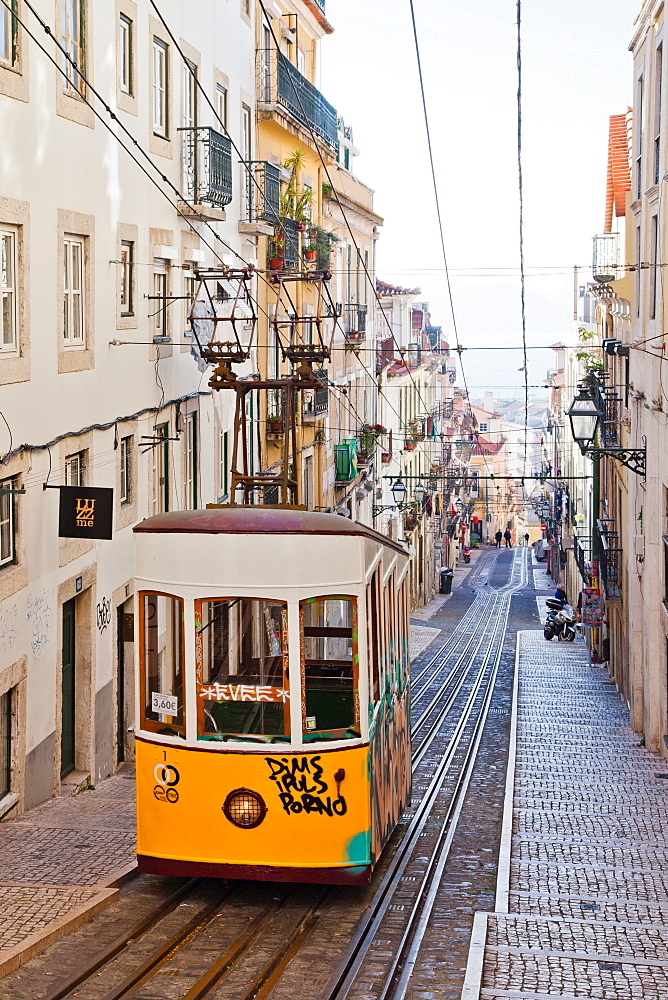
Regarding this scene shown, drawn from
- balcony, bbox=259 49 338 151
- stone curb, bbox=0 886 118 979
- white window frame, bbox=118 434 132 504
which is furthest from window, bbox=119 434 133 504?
balcony, bbox=259 49 338 151

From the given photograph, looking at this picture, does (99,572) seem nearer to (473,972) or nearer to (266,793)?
(266,793)

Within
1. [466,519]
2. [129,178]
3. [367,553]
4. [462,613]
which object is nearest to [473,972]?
[367,553]

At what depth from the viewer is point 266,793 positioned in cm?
904

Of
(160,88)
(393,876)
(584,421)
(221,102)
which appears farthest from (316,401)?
(393,876)

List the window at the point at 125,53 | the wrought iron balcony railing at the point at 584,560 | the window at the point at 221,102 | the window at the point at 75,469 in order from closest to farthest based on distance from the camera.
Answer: the window at the point at 75,469, the window at the point at 125,53, the window at the point at 221,102, the wrought iron balcony railing at the point at 584,560

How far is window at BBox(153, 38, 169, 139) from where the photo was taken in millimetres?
18016

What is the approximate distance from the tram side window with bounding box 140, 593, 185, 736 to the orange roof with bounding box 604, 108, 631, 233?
84.3ft

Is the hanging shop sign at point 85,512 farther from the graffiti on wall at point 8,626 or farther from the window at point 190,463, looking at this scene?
the window at point 190,463

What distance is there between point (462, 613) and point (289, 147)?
27882mm

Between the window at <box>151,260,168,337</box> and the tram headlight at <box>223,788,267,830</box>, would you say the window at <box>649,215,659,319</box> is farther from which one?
the tram headlight at <box>223,788,267,830</box>

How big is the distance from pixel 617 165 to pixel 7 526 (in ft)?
85.9

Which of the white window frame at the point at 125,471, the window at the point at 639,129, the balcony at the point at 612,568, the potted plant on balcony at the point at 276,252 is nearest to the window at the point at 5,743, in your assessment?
the white window frame at the point at 125,471

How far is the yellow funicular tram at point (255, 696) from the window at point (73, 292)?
17.7ft

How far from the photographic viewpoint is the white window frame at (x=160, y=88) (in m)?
18.0
